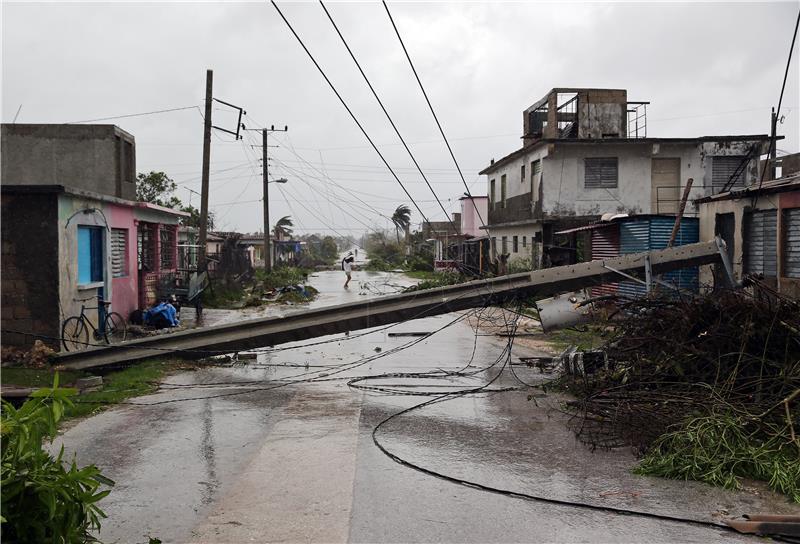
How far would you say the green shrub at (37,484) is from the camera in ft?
11.8

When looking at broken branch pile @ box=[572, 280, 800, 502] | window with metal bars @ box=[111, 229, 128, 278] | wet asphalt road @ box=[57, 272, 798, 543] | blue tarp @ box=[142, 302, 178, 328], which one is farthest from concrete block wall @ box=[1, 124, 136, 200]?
broken branch pile @ box=[572, 280, 800, 502]

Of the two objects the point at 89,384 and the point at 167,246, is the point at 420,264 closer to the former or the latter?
the point at 167,246

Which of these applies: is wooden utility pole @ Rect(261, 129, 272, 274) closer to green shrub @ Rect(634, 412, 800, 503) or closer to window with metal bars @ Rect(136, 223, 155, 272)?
window with metal bars @ Rect(136, 223, 155, 272)

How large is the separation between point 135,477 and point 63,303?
7789 mm

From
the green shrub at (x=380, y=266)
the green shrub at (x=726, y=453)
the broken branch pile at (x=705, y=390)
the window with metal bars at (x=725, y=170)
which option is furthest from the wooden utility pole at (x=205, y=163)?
the green shrub at (x=380, y=266)

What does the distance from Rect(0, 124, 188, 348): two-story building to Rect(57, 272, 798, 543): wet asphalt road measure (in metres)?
3.65

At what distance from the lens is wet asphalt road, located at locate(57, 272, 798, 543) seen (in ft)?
18.0

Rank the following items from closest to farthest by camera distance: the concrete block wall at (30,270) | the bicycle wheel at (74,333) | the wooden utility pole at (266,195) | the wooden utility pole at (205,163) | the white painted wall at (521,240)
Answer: the concrete block wall at (30,270) → the bicycle wheel at (74,333) → the wooden utility pole at (205,163) → the white painted wall at (521,240) → the wooden utility pole at (266,195)

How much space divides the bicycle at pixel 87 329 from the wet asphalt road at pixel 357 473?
10.4ft

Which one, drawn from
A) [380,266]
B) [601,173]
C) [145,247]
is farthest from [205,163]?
[380,266]

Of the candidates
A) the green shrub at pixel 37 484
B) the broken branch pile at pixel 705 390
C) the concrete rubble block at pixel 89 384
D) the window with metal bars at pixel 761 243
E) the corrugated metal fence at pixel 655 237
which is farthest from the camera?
the corrugated metal fence at pixel 655 237

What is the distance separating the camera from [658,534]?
17.6 ft

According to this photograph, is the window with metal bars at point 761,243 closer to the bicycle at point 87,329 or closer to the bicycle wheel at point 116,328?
the bicycle at point 87,329

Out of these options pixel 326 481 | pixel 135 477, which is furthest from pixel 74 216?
pixel 326 481
